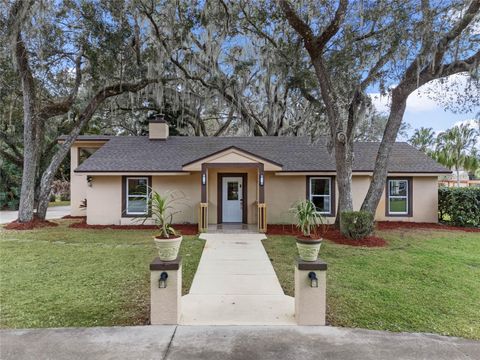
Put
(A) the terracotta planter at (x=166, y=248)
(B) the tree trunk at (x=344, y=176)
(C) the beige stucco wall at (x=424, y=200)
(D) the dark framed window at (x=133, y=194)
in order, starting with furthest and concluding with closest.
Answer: (C) the beige stucco wall at (x=424, y=200) → (D) the dark framed window at (x=133, y=194) → (B) the tree trunk at (x=344, y=176) → (A) the terracotta planter at (x=166, y=248)

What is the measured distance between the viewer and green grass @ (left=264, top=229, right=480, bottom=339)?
4.09 m

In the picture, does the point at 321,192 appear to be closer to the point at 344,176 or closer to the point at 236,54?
the point at 344,176

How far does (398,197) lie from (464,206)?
237 cm

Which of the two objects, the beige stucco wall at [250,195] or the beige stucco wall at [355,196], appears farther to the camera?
the beige stucco wall at [355,196]

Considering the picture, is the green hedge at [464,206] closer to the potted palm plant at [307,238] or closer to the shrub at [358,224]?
the shrub at [358,224]

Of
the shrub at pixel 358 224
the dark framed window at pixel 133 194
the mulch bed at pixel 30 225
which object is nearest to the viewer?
the shrub at pixel 358 224

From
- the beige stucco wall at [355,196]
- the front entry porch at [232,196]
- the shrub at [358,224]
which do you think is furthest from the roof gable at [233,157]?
the shrub at [358,224]

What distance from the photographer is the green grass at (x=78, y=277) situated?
164 inches

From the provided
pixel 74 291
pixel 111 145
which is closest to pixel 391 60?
pixel 74 291

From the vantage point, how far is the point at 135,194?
1248 centimetres

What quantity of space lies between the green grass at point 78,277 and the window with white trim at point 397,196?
8.84 metres

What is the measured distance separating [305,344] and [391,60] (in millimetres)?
8862

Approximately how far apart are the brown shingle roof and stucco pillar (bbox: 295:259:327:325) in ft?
27.3

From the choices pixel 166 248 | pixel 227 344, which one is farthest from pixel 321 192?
pixel 227 344
